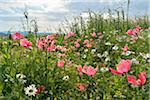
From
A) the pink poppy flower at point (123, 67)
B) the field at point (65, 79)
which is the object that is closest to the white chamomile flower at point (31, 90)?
the field at point (65, 79)

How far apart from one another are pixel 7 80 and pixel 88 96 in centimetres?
73

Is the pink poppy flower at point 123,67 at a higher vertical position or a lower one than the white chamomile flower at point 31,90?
higher

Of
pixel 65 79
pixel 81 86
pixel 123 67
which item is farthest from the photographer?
pixel 65 79

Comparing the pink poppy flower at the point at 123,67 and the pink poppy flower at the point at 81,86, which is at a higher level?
the pink poppy flower at the point at 123,67

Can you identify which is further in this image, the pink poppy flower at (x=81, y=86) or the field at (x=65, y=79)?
the pink poppy flower at (x=81, y=86)

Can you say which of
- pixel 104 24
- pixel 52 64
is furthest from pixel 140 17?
pixel 52 64

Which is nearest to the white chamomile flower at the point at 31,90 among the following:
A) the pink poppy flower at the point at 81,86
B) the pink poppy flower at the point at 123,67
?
the pink poppy flower at the point at 81,86

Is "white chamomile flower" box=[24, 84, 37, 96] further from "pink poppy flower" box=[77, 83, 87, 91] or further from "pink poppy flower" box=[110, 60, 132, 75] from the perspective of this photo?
"pink poppy flower" box=[110, 60, 132, 75]

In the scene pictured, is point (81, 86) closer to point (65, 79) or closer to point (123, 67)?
point (65, 79)

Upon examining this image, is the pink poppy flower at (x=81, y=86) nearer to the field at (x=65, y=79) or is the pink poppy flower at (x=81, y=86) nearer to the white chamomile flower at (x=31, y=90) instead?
the field at (x=65, y=79)

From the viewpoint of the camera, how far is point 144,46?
20.0ft

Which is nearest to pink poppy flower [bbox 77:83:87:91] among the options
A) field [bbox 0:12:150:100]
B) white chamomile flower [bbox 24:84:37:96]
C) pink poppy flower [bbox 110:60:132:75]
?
field [bbox 0:12:150:100]

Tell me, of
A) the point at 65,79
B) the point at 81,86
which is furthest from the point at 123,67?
the point at 65,79

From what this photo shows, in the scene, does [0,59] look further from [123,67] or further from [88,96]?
[123,67]
